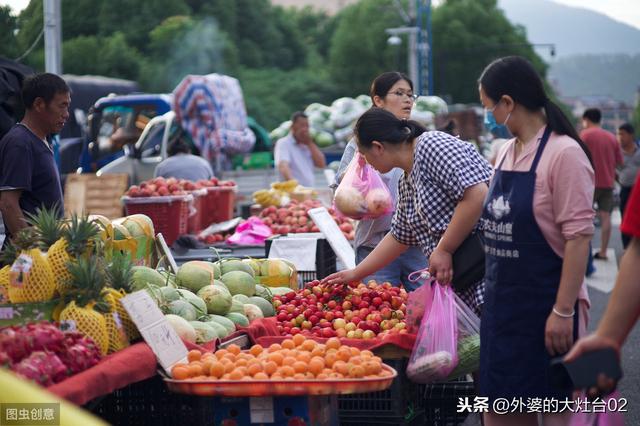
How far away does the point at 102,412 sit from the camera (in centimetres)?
475

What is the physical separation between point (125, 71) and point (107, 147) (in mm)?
28288

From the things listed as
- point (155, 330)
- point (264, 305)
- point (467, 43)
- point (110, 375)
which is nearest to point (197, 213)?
point (264, 305)

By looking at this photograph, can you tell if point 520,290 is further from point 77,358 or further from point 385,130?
point 77,358

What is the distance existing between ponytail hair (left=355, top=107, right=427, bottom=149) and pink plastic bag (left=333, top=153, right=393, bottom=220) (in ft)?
4.62

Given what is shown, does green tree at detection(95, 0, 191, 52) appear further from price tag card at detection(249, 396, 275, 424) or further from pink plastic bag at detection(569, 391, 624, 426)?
pink plastic bag at detection(569, 391, 624, 426)

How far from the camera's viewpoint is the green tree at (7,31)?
36.2 ft

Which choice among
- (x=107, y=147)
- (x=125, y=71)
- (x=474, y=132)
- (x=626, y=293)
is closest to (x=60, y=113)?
(x=626, y=293)

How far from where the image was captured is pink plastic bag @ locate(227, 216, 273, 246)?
960 cm

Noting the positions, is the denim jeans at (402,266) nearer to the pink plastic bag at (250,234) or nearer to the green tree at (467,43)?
the pink plastic bag at (250,234)

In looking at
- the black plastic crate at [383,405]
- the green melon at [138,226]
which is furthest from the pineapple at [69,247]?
the black plastic crate at [383,405]

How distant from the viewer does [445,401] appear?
5633 millimetres

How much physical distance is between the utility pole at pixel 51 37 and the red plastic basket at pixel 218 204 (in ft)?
8.61

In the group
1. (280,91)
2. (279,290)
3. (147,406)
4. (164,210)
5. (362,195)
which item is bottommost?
(280,91)

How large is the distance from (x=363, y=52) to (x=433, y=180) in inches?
2509
